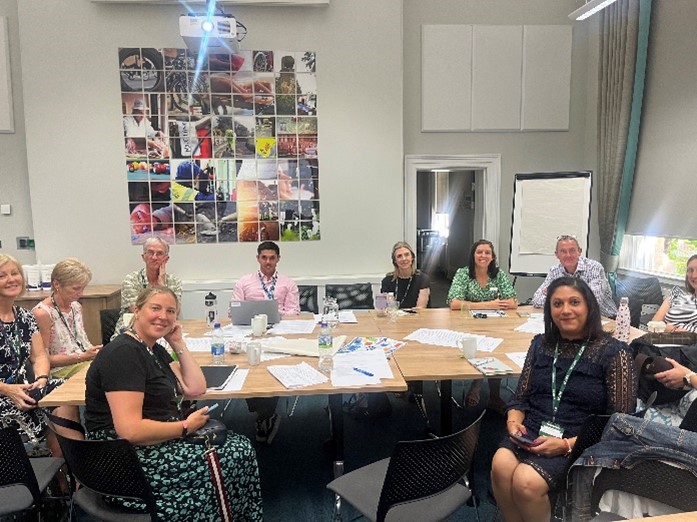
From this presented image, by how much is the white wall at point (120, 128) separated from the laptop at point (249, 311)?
204cm

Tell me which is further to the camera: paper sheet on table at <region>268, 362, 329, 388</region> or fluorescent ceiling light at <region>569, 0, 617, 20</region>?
fluorescent ceiling light at <region>569, 0, 617, 20</region>

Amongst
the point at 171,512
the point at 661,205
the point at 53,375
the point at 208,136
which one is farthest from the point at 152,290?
the point at 661,205

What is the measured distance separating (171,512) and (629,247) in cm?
526

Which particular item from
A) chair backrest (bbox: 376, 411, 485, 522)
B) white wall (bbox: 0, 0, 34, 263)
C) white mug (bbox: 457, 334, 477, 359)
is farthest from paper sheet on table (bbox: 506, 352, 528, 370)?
white wall (bbox: 0, 0, 34, 263)

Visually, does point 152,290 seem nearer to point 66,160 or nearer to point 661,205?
point 66,160

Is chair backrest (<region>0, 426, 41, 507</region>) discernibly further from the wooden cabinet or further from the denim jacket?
the wooden cabinet

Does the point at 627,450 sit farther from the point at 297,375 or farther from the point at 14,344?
the point at 14,344

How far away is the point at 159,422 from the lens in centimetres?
194

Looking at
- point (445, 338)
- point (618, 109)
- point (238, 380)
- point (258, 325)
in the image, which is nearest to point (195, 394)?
point (238, 380)

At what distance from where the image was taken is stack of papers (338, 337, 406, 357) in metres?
2.86

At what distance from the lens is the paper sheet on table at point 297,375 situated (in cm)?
235

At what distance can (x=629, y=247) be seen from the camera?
210 inches

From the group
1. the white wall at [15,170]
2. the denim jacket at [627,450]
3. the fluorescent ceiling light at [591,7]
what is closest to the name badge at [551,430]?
the denim jacket at [627,450]

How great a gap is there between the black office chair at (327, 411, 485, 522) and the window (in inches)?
153
